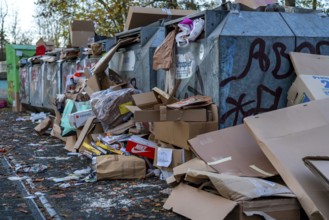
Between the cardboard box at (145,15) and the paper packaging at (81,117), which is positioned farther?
the cardboard box at (145,15)

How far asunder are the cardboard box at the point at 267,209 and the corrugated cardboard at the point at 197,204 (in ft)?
0.27

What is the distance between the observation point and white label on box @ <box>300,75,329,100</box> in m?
4.70

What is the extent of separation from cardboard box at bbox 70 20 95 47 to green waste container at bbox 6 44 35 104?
611 centimetres

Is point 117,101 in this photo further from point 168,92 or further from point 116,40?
point 116,40

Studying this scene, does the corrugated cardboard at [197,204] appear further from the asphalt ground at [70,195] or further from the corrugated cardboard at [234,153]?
the corrugated cardboard at [234,153]

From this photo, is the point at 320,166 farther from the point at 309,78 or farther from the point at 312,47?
the point at 312,47

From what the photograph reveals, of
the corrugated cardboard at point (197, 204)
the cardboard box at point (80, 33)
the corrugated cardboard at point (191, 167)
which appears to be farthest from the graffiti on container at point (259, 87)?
the cardboard box at point (80, 33)

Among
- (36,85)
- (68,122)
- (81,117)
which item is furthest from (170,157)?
(36,85)

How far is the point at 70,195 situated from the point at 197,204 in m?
1.66

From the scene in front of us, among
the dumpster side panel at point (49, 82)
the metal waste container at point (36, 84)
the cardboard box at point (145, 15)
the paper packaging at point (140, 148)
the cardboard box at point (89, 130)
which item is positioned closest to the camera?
the paper packaging at point (140, 148)

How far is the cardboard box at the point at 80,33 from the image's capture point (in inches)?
396

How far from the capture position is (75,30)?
10062mm

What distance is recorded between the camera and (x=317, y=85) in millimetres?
4809

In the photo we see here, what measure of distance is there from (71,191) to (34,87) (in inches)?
395
